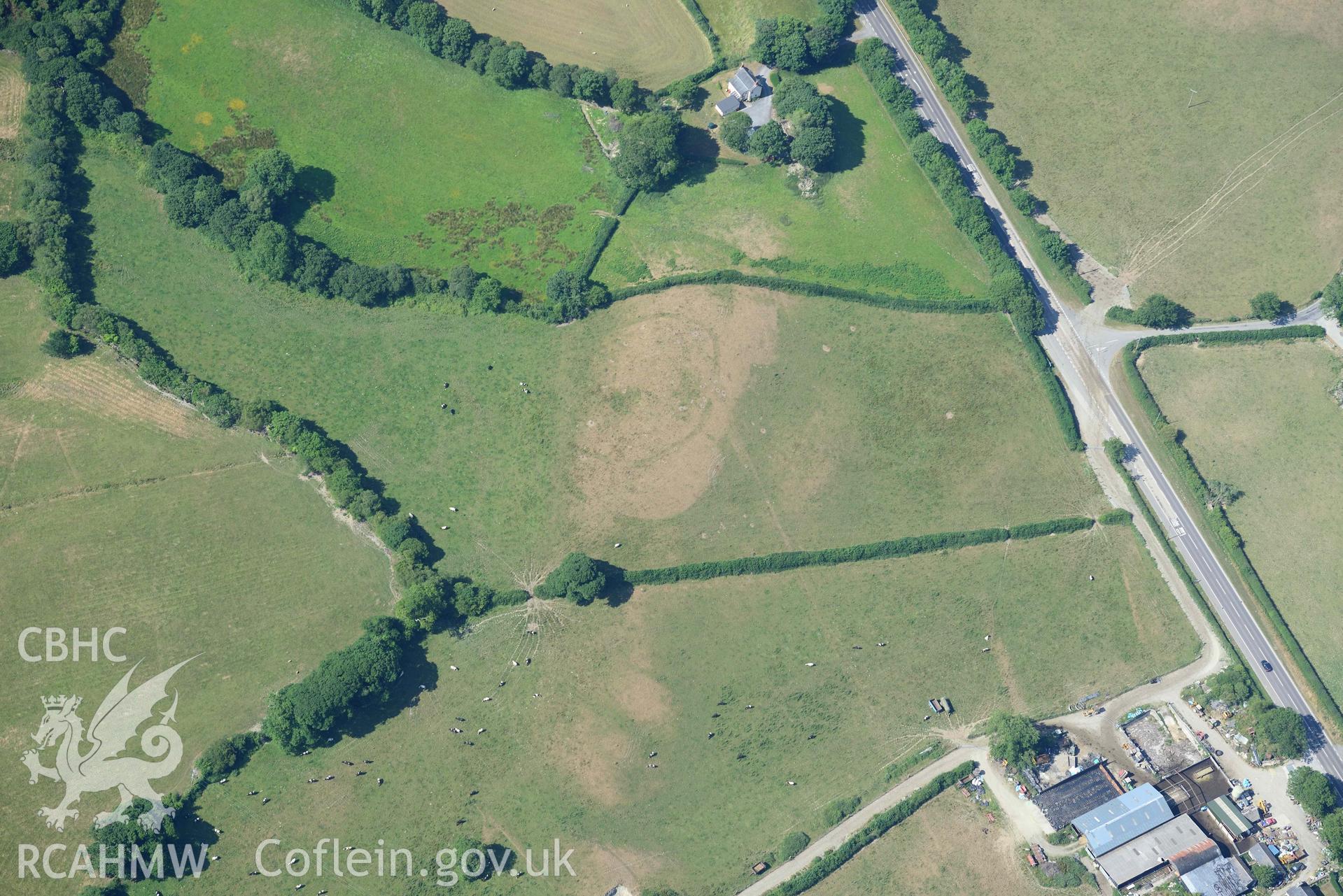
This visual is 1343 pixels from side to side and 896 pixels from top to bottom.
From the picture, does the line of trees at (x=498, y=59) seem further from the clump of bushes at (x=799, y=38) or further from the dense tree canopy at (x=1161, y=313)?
the dense tree canopy at (x=1161, y=313)

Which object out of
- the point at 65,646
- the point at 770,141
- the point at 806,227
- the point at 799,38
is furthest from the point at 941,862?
the point at 799,38

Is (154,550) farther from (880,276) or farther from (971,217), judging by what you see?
(971,217)

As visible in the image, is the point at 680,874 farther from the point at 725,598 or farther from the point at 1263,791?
the point at 1263,791

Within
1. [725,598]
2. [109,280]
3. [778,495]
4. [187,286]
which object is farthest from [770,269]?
[109,280]

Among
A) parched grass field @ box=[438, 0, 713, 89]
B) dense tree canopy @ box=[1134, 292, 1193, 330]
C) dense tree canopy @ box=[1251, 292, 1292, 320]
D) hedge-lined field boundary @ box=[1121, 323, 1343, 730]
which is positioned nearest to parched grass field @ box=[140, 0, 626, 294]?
parched grass field @ box=[438, 0, 713, 89]

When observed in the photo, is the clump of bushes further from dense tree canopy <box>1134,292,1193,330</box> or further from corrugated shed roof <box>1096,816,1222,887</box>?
corrugated shed roof <box>1096,816,1222,887</box>

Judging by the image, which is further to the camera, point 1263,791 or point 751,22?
point 751,22
